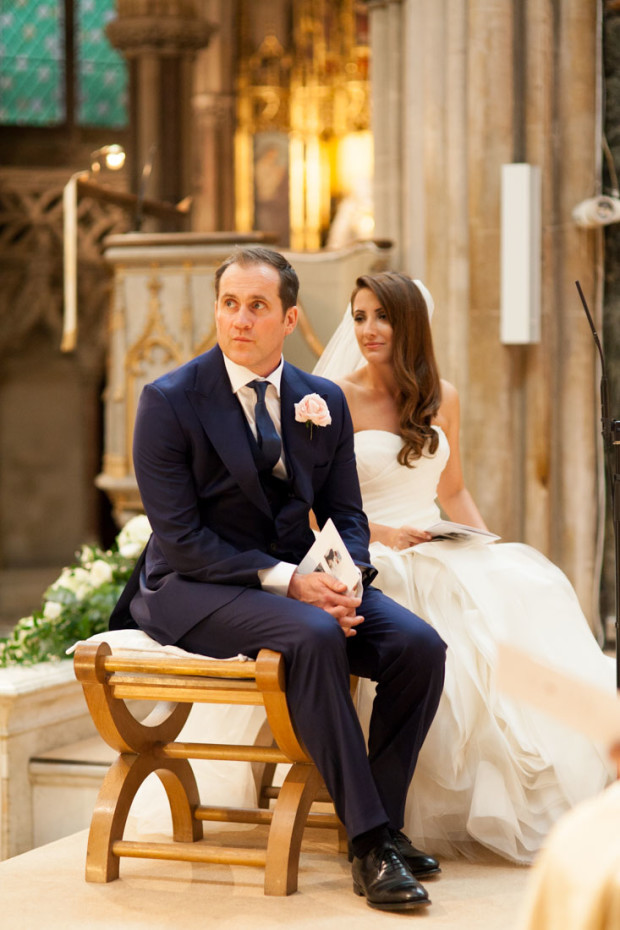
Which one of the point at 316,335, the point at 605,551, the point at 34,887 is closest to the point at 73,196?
the point at 316,335

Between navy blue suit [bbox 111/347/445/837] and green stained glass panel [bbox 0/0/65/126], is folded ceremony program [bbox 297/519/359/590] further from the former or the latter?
green stained glass panel [bbox 0/0/65/126]

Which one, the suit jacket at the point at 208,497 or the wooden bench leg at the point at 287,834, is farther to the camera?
the suit jacket at the point at 208,497

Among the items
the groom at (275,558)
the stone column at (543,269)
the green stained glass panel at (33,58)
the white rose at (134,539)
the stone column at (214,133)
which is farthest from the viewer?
the green stained glass panel at (33,58)

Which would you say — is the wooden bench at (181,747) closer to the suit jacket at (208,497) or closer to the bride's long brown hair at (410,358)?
the suit jacket at (208,497)

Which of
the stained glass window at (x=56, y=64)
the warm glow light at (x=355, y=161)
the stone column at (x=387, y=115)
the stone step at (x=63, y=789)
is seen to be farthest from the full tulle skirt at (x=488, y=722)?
the stained glass window at (x=56, y=64)

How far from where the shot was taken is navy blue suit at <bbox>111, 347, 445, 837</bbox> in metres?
3.01

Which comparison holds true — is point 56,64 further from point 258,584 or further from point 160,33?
point 258,584

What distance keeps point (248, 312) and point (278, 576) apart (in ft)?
2.25

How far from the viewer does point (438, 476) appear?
4316mm

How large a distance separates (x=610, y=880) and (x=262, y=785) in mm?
2651

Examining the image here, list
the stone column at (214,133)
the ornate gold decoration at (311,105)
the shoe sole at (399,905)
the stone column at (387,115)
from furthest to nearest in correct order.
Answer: the stone column at (214,133)
the ornate gold decoration at (311,105)
the stone column at (387,115)
the shoe sole at (399,905)

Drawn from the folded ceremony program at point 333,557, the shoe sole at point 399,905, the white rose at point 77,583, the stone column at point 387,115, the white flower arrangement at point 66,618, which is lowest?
the shoe sole at point 399,905

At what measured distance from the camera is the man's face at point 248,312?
331 centimetres

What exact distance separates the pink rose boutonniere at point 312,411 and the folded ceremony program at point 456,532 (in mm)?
629
